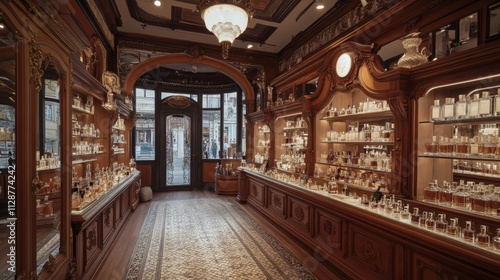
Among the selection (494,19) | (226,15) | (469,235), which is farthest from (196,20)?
(469,235)

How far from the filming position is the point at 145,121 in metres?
9.11

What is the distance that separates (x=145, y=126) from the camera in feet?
29.9

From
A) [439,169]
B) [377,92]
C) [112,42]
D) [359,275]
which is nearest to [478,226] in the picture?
[439,169]

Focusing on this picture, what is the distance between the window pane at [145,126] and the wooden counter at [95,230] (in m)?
4.17

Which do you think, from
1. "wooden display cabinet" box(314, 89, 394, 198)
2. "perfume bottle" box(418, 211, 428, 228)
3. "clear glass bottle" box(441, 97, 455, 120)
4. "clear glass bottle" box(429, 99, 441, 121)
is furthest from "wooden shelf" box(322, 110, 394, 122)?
"perfume bottle" box(418, 211, 428, 228)

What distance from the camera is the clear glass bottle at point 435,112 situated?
9.32ft

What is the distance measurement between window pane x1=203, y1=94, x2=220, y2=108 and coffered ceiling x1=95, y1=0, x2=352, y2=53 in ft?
10.0

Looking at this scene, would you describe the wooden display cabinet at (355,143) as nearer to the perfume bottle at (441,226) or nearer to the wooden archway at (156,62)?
the perfume bottle at (441,226)

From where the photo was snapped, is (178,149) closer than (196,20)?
No

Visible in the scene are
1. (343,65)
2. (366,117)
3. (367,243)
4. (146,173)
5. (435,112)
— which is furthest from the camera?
(146,173)

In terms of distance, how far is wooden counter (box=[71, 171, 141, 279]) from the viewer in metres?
2.76

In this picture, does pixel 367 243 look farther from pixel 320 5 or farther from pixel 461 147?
pixel 320 5

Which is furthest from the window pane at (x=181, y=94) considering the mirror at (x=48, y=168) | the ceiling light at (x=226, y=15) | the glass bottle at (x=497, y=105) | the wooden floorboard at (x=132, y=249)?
the glass bottle at (x=497, y=105)

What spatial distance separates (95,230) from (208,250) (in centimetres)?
161
